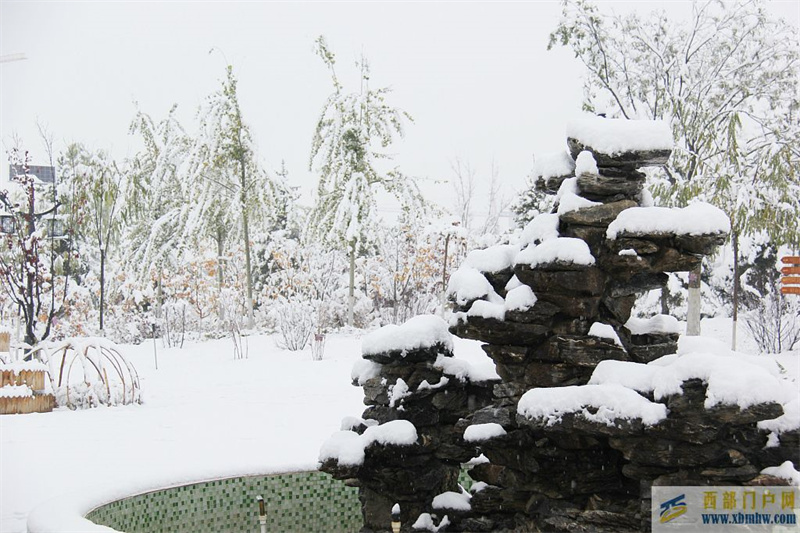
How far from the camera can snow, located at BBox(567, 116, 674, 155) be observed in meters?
2.65

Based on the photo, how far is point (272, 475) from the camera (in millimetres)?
3477

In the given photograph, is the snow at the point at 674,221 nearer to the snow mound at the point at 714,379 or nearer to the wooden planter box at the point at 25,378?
the snow mound at the point at 714,379

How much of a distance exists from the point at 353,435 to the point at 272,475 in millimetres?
631

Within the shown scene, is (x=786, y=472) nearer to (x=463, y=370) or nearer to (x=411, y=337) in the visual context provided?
(x=463, y=370)

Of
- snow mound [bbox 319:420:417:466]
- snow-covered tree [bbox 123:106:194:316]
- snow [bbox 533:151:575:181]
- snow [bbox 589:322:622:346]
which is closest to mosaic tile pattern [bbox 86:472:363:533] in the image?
snow mound [bbox 319:420:417:466]

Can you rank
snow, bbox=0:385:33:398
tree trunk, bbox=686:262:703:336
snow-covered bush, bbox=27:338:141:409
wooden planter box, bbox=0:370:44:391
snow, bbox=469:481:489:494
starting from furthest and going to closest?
tree trunk, bbox=686:262:703:336 → snow-covered bush, bbox=27:338:141:409 → wooden planter box, bbox=0:370:44:391 → snow, bbox=0:385:33:398 → snow, bbox=469:481:489:494

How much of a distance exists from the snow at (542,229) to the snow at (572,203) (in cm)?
5

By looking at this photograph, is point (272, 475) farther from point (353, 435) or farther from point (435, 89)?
point (435, 89)

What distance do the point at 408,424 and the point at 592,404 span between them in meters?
0.76

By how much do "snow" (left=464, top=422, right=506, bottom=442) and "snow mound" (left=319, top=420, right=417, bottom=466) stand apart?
233 millimetres

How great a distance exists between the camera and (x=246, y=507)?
3393mm

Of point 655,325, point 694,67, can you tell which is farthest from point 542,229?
point 694,67

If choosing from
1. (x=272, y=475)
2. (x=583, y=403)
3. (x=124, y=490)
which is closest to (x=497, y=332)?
(x=583, y=403)

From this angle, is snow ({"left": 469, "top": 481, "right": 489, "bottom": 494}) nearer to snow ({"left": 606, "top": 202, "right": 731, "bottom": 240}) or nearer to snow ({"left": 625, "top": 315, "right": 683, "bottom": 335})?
snow ({"left": 625, "top": 315, "right": 683, "bottom": 335})
